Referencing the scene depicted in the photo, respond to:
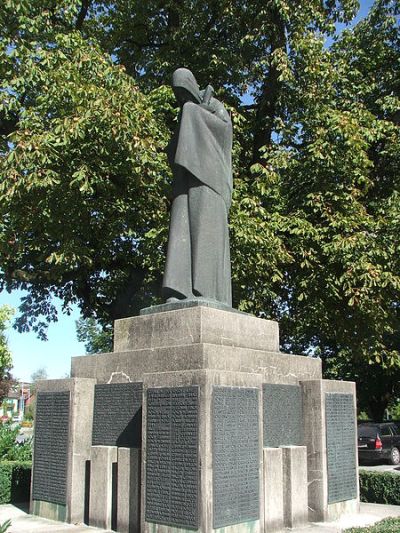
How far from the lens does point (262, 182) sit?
1412cm

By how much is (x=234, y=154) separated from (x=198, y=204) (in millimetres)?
6983

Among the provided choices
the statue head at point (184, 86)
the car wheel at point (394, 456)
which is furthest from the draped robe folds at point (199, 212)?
the car wheel at point (394, 456)

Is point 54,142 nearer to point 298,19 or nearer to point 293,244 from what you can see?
point 293,244

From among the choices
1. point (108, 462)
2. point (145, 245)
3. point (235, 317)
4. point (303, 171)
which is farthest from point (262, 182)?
point (108, 462)

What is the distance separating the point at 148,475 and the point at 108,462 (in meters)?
1.00

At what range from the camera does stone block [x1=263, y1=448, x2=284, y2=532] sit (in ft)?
23.5

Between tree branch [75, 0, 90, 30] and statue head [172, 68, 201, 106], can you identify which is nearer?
statue head [172, 68, 201, 106]

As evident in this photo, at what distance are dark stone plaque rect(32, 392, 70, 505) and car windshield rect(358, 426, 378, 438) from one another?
18283 millimetres

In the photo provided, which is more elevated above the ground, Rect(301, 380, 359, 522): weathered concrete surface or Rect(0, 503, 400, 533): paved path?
Rect(301, 380, 359, 522): weathered concrete surface

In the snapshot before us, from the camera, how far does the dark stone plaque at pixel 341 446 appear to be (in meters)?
8.35

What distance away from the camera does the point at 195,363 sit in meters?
→ 7.05

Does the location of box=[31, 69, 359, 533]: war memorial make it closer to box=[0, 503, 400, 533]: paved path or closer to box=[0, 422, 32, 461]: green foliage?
box=[0, 503, 400, 533]: paved path

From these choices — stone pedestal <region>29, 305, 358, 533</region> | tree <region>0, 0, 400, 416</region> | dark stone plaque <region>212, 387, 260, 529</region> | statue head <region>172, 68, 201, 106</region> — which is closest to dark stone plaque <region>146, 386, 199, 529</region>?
stone pedestal <region>29, 305, 358, 533</region>

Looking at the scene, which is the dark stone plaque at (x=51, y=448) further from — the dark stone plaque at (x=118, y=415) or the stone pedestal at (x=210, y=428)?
the dark stone plaque at (x=118, y=415)
